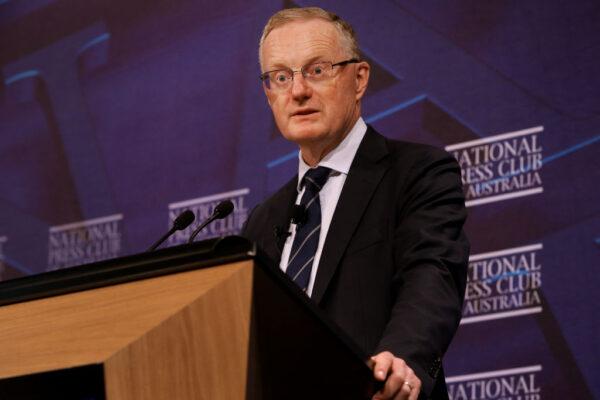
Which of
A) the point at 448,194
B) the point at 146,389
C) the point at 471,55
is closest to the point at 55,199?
the point at 471,55

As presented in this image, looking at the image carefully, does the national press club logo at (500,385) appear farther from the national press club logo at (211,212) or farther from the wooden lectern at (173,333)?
the wooden lectern at (173,333)

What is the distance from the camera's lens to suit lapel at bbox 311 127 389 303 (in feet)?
7.76

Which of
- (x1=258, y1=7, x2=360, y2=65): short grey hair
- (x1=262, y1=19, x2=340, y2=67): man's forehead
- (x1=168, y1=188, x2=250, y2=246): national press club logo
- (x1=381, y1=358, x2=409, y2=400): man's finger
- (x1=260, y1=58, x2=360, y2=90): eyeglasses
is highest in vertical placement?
(x1=168, y1=188, x2=250, y2=246): national press club logo

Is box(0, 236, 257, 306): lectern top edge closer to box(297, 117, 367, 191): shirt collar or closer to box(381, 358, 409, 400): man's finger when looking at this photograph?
box(381, 358, 409, 400): man's finger

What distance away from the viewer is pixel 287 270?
98.3 inches

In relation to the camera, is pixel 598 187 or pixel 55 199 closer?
pixel 598 187

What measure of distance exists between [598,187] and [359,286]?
4.76 feet

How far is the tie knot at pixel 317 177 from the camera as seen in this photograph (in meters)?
2.68

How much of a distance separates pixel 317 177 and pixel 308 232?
0.75ft

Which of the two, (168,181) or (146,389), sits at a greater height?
(168,181)

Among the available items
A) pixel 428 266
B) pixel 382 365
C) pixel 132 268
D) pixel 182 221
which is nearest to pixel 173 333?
pixel 132 268

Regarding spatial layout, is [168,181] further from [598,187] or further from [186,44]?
[598,187]

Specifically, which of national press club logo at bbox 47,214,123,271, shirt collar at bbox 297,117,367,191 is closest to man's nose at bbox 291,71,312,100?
shirt collar at bbox 297,117,367,191

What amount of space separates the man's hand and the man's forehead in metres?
1.25
